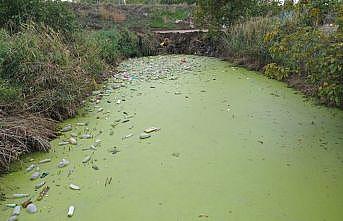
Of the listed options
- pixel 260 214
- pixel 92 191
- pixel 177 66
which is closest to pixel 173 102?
pixel 92 191

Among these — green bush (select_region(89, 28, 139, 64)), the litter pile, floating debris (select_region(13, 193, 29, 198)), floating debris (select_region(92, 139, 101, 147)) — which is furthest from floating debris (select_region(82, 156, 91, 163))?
green bush (select_region(89, 28, 139, 64))

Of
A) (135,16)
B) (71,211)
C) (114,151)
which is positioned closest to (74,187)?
(71,211)

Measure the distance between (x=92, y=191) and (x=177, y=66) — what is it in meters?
5.28

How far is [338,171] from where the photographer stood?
2402 mm

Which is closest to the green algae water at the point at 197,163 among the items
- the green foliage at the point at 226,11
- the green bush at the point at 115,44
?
the green bush at the point at 115,44

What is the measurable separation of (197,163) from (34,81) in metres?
2.04

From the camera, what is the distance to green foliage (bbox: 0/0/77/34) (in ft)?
17.7

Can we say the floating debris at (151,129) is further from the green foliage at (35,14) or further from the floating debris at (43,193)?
the green foliage at (35,14)

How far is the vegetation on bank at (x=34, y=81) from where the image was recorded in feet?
9.47

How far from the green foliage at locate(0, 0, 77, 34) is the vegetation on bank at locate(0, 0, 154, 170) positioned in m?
0.01

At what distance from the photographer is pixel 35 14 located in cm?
566

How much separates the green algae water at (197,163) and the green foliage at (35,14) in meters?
2.05

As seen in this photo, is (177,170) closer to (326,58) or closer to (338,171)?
(338,171)

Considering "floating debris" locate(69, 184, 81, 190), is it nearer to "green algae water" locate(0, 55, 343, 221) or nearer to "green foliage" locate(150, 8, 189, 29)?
"green algae water" locate(0, 55, 343, 221)
